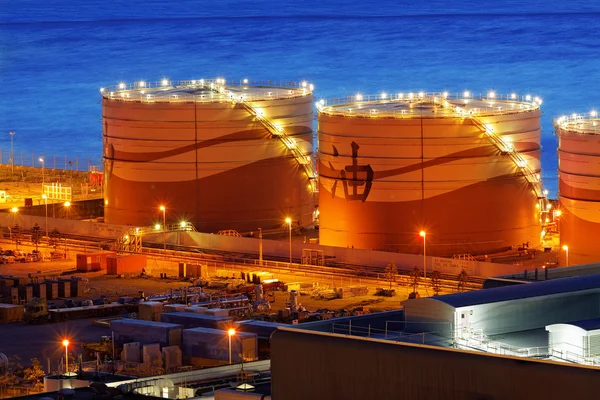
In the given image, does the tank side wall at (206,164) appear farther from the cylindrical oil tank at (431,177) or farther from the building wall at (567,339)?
the building wall at (567,339)

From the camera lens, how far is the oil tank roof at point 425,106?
5669cm

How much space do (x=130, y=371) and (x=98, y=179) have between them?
127 feet

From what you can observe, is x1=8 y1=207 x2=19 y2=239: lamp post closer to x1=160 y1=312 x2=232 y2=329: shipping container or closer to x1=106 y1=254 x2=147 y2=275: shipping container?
x1=106 y1=254 x2=147 y2=275: shipping container

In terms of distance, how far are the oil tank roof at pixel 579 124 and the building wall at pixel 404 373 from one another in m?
26.0

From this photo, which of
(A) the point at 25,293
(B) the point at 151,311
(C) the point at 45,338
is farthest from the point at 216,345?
(A) the point at 25,293

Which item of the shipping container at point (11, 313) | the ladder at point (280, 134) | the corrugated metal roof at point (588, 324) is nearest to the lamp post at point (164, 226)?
the ladder at point (280, 134)

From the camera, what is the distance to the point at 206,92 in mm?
63656

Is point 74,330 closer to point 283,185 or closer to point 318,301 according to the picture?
point 318,301

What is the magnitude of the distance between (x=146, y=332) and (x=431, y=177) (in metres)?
15.9

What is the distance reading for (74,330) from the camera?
4666cm

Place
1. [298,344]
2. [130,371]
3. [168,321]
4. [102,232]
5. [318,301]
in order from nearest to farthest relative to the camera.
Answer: [298,344], [130,371], [168,321], [318,301], [102,232]

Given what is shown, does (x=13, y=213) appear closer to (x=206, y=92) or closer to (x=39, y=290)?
(x=206, y=92)

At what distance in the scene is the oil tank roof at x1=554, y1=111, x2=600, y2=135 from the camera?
53.6 meters

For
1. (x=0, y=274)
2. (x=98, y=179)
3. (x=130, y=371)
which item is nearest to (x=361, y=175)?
(x=0, y=274)
